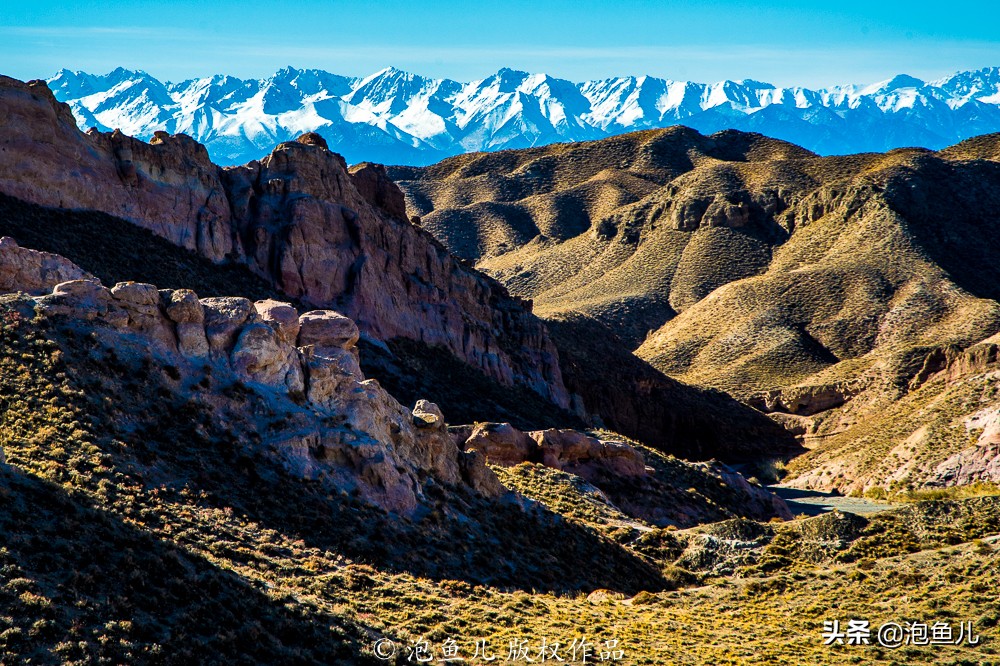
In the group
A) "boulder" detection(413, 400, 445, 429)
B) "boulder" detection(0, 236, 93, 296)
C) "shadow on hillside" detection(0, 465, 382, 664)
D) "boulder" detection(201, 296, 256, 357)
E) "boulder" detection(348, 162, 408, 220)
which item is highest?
"boulder" detection(348, 162, 408, 220)

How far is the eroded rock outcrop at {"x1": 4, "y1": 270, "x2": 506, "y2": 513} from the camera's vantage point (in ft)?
104

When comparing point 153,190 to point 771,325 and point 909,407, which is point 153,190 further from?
point 771,325

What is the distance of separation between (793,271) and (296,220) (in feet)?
242

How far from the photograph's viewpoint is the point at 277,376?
109ft

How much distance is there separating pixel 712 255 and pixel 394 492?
106360 millimetres

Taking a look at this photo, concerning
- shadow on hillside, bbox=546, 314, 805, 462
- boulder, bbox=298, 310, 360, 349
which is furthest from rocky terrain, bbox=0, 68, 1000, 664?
shadow on hillside, bbox=546, 314, 805, 462

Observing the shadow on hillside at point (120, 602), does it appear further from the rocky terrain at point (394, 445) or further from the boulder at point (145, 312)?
the boulder at point (145, 312)

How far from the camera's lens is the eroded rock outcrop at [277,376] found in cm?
3166

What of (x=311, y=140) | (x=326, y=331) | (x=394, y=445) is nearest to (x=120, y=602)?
(x=394, y=445)

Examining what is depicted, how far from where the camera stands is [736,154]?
182250mm

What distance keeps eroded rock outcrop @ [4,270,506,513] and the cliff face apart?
21.7 metres

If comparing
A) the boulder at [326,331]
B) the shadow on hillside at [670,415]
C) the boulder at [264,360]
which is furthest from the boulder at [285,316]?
the shadow on hillside at [670,415]

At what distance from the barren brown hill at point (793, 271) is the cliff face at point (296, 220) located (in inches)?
870

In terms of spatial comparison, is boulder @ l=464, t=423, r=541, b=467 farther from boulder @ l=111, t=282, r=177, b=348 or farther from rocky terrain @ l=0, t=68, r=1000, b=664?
boulder @ l=111, t=282, r=177, b=348
